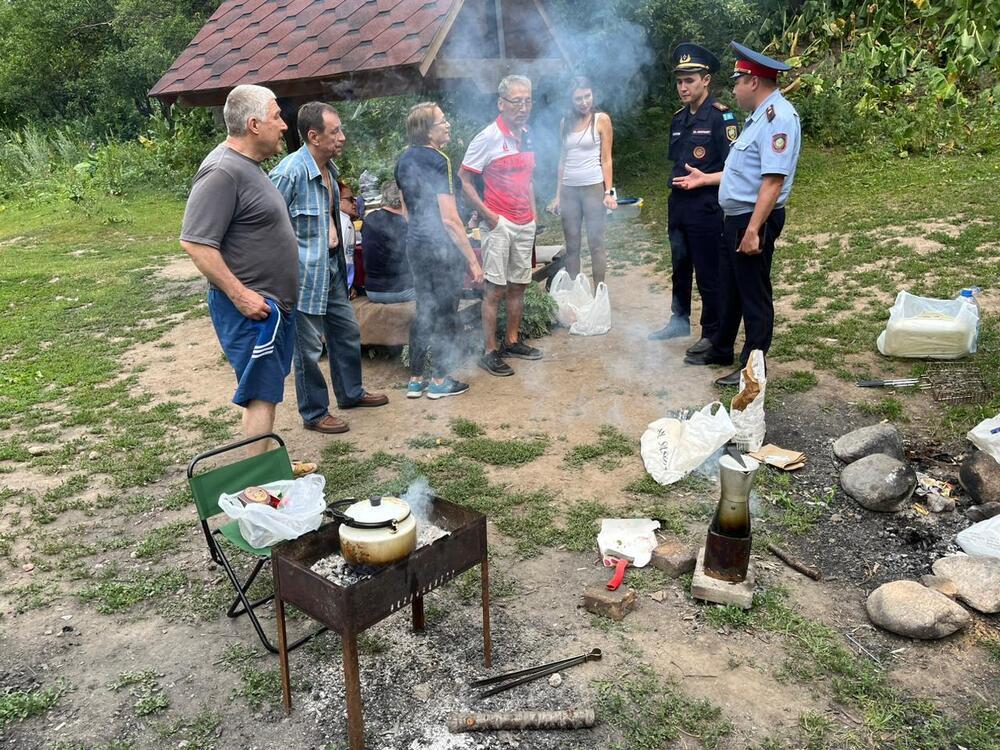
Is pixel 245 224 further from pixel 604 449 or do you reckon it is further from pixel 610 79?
pixel 610 79

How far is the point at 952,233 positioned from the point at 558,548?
6.69 meters

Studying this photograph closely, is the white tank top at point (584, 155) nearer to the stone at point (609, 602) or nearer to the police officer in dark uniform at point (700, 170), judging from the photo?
the police officer in dark uniform at point (700, 170)

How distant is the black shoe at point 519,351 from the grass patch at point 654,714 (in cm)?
354

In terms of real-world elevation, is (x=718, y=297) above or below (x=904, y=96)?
below

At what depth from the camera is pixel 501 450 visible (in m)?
4.70

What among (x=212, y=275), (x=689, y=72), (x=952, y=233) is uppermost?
(x=689, y=72)

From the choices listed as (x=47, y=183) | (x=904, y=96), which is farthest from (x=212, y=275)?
(x=47, y=183)

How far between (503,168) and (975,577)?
385 centimetres

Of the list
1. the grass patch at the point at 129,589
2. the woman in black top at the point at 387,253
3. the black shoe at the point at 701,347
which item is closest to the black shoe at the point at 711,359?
the black shoe at the point at 701,347

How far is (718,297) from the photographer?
577 cm

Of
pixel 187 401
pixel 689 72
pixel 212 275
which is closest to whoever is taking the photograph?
pixel 212 275

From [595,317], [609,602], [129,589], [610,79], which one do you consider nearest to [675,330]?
[595,317]

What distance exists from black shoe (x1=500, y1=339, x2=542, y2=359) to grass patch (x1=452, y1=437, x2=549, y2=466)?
142 cm

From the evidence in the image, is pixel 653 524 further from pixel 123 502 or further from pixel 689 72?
pixel 689 72
